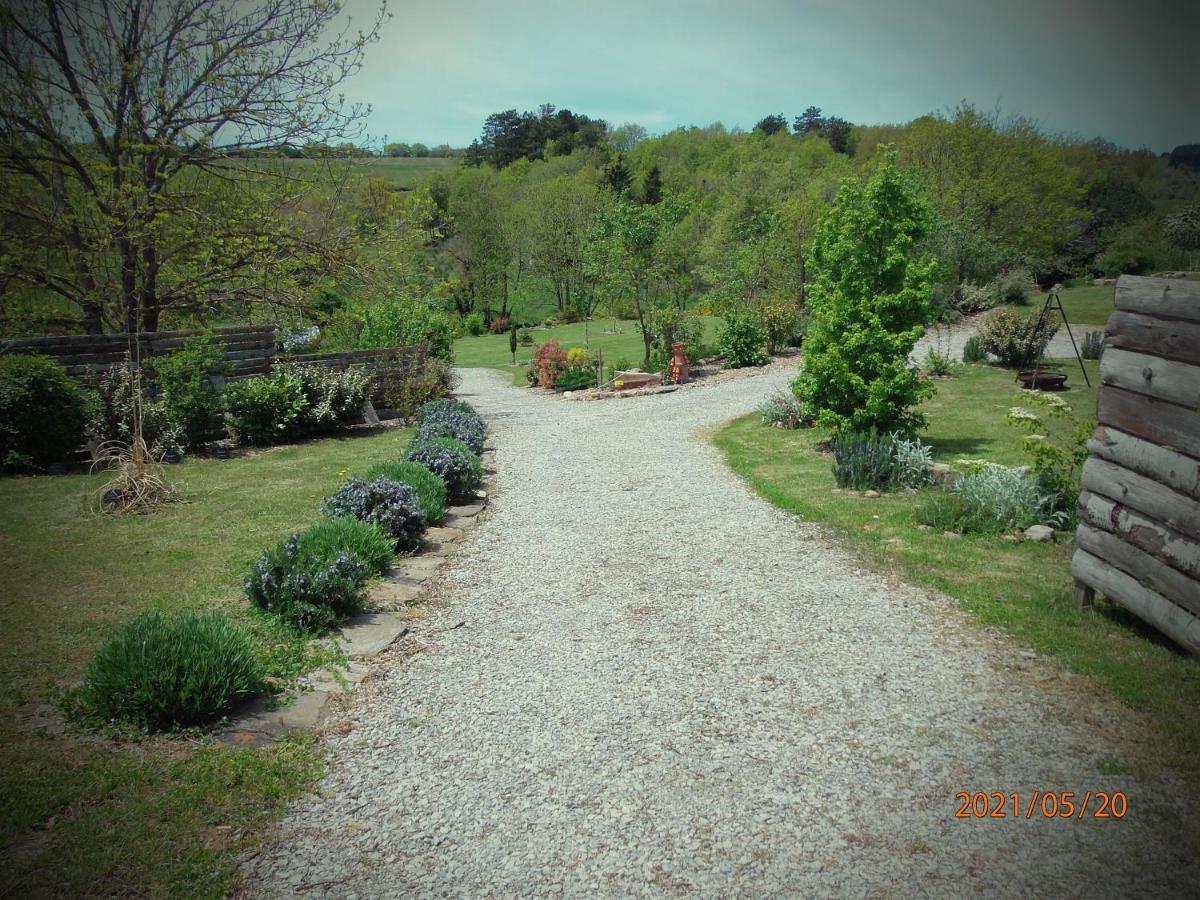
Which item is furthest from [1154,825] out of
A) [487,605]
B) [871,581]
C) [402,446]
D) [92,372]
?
[92,372]

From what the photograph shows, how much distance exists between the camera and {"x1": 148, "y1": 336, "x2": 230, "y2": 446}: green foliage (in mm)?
11961

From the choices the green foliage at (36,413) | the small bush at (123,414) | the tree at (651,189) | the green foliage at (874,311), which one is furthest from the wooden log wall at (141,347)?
the tree at (651,189)

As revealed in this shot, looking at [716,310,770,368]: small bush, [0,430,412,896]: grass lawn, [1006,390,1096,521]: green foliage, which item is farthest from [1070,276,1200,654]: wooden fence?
[716,310,770,368]: small bush

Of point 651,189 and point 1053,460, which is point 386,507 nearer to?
point 1053,460

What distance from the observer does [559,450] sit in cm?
1314

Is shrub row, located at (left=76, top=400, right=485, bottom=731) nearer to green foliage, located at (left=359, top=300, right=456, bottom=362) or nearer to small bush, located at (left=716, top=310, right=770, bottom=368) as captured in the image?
green foliage, located at (left=359, top=300, right=456, bottom=362)

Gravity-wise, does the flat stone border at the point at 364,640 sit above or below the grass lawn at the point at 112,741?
below

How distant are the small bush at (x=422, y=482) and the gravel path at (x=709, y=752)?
1.33 m

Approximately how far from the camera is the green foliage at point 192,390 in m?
12.0

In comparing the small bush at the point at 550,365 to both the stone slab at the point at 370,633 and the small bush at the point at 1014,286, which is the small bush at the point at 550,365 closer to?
the stone slab at the point at 370,633

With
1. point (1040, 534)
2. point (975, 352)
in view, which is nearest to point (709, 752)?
point (1040, 534)

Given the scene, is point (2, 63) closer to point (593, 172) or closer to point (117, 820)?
point (117, 820)

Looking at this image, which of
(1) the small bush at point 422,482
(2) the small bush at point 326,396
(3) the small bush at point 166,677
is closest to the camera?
(3) the small bush at point 166,677

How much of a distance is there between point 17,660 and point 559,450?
9.10 m
